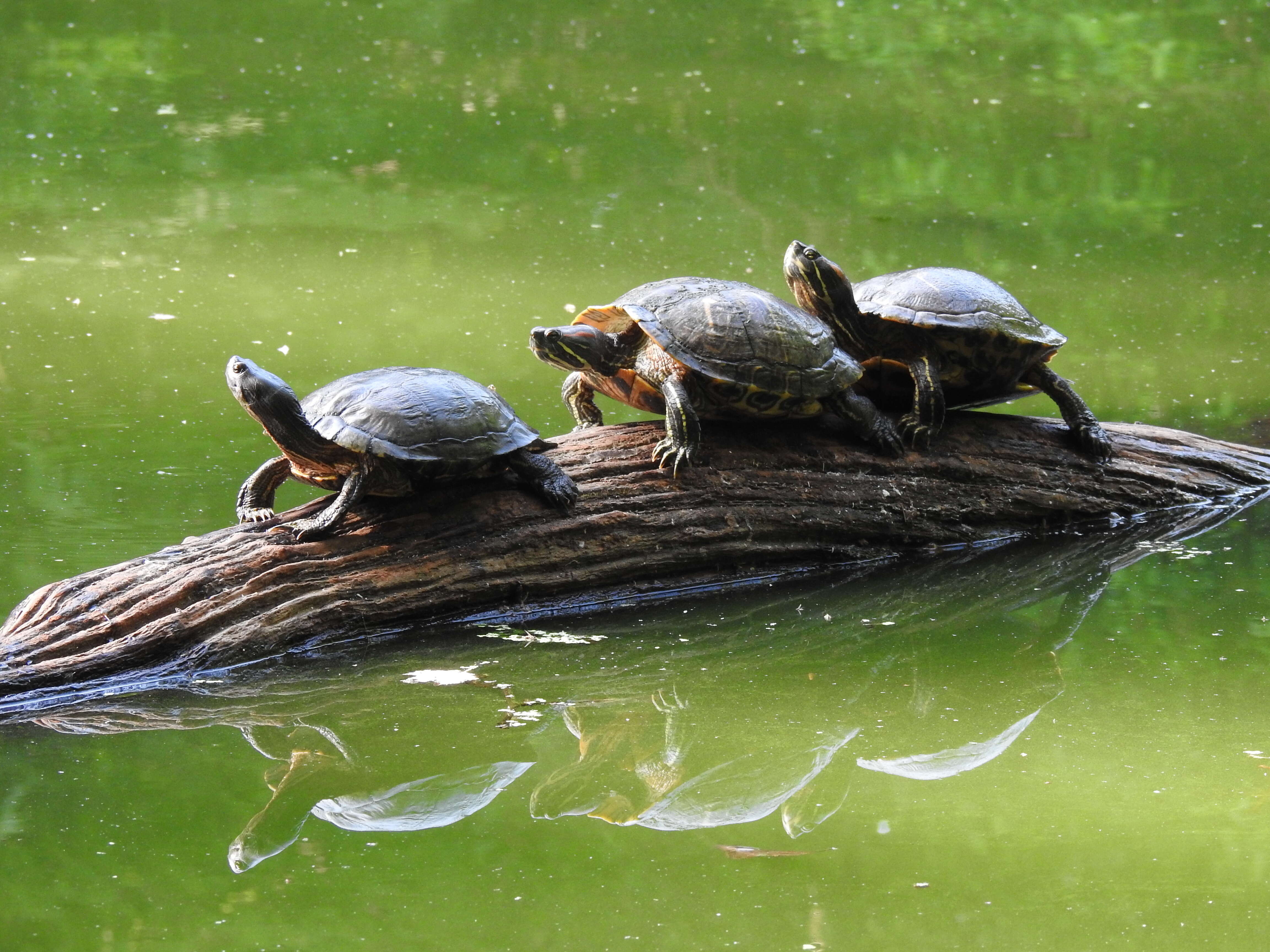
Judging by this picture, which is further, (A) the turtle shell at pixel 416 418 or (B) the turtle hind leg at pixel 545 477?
(B) the turtle hind leg at pixel 545 477

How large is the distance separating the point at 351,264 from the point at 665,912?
565 cm

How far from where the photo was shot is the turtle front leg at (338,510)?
3.44 m

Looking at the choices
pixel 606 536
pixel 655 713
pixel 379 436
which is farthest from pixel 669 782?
pixel 379 436

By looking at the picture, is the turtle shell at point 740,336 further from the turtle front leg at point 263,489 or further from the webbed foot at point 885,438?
the turtle front leg at point 263,489

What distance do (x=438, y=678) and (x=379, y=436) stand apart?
616 millimetres

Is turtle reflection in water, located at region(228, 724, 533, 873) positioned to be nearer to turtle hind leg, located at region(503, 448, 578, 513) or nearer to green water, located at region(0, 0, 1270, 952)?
green water, located at region(0, 0, 1270, 952)

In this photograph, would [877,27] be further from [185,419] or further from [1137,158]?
[185,419]

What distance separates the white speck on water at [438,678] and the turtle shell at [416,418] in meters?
0.53

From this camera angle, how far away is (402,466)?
3449 mm

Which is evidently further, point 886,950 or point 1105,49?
point 1105,49

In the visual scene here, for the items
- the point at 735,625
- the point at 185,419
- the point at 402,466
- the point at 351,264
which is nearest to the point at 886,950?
the point at 735,625

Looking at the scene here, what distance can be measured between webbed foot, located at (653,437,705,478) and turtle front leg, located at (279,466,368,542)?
89cm

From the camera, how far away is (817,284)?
13.5 feet

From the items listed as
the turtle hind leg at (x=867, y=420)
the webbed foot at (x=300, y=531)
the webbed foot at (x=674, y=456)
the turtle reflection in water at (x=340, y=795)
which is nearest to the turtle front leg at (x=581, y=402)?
the webbed foot at (x=674, y=456)
